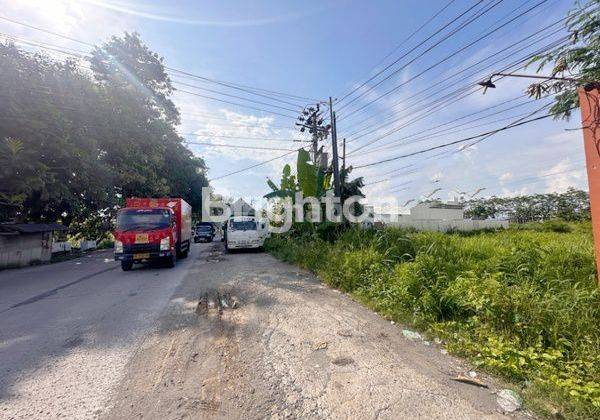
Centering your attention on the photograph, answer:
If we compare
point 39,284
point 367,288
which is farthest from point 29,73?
point 367,288

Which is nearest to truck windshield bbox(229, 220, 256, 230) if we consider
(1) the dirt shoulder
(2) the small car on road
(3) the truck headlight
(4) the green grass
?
(3) the truck headlight

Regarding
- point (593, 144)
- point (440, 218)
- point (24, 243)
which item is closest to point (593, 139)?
point (593, 144)

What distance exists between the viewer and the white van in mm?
16047

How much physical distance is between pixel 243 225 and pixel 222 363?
13101 mm

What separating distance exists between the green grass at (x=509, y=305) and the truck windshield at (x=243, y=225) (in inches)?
359

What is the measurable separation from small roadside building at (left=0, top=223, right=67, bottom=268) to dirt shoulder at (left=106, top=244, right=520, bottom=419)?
12605 millimetres

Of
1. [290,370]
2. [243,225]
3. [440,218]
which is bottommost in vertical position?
[290,370]

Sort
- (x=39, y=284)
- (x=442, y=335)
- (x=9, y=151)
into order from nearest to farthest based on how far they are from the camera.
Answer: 1. (x=442, y=335)
2. (x=39, y=284)
3. (x=9, y=151)

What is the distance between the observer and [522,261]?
19.1ft

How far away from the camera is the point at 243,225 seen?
16469 mm

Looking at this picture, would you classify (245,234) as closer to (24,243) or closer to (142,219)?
(142,219)

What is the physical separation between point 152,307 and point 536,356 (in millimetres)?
5853

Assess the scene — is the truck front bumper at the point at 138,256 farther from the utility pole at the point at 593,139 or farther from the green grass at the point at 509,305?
the utility pole at the point at 593,139

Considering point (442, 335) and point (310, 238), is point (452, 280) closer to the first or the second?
point (442, 335)
